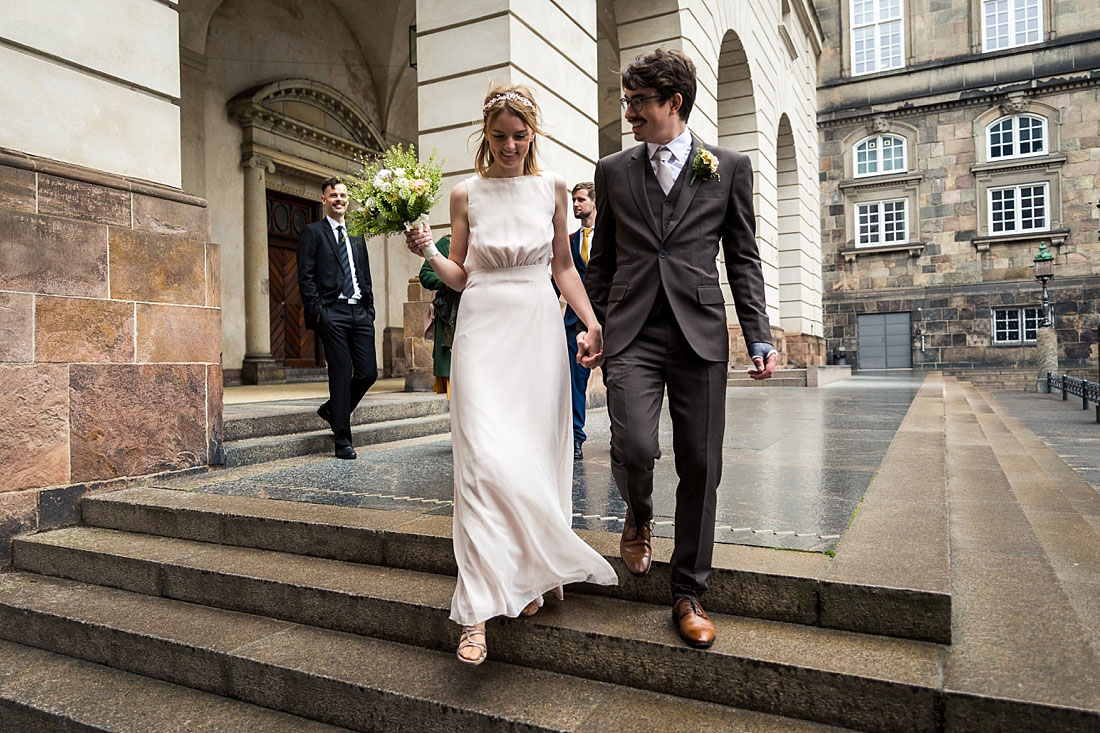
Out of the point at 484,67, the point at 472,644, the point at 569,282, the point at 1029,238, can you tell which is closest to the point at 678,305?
the point at 569,282

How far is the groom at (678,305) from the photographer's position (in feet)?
8.42

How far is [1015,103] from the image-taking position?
28047mm

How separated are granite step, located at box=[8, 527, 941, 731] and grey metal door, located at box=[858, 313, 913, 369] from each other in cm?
3015

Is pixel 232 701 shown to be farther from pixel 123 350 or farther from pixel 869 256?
pixel 869 256

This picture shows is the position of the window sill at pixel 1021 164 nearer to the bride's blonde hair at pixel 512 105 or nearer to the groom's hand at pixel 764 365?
the groom's hand at pixel 764 365

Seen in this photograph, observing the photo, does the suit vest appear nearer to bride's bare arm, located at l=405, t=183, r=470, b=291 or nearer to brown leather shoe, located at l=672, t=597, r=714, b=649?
bride's bare arm, located at l=405, t=183, r=470, b=291

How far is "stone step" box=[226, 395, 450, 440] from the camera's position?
19.5ft

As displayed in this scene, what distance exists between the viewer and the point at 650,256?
264cm

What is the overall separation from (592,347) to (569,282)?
0.34 metres

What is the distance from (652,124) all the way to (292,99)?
13.7 metres

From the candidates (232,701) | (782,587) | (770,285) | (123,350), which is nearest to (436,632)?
(232,701)

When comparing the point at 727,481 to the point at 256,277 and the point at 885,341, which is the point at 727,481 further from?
the point at 885,341

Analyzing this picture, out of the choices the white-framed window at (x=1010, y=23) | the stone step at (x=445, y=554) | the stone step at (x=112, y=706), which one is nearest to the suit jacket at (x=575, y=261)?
the stone step at (x=445, y=554)

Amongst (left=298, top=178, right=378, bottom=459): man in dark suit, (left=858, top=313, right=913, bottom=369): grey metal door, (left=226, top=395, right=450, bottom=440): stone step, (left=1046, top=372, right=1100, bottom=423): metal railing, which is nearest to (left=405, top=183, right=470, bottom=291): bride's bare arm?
(left=298, top=178, right=378, bottom=459): man in dark suit
